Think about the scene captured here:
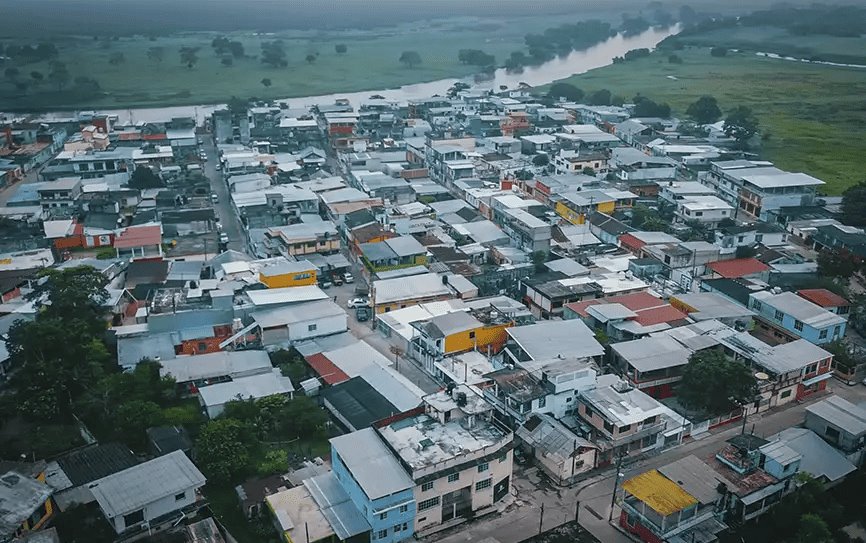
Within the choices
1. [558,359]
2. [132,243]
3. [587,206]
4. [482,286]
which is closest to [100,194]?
[132,243]

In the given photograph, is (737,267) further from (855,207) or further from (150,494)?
(150,494)

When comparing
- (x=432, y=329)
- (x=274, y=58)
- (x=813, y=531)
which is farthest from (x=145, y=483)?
(x=274, y=58)

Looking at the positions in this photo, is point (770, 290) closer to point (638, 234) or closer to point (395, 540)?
point (638, 234)

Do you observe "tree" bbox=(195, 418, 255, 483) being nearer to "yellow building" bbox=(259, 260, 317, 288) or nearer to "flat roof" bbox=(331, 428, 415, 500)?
"flat roof" bbox=(331, 428, 415, 500)

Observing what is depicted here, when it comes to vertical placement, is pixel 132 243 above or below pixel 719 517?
above

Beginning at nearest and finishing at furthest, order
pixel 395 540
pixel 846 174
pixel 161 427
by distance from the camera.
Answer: pixel 395 540 → pixel 161 427 → pixel 846 174

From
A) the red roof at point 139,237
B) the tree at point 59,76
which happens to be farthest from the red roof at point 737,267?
the tree at point 59,76
